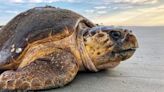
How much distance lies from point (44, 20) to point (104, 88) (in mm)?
1036

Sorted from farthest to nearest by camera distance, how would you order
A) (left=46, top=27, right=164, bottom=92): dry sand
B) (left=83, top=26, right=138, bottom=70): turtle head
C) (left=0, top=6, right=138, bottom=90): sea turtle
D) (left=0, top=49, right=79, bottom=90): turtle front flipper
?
(left=83, top=26, right=138, bottom=70): turtle head → (left=0, top=6, right=138, bottom=90): sea turtle → (left=46, top=27, right=164, bottom=92): dry sand → (left=0, top=49, right=79, bottom=90): turtle front flipper

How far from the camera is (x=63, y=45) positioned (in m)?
3.36

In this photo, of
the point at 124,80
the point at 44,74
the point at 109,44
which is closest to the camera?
the point at 44,74

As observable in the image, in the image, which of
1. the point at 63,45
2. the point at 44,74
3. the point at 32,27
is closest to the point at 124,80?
the point at 63,45

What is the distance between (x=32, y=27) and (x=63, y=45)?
0.39 meters

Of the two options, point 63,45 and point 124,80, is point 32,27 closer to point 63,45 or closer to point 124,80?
point 63,45

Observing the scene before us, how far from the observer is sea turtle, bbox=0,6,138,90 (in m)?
3.19

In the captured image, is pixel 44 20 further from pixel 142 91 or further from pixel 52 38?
pixel 142 91

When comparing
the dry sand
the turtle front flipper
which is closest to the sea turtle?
the turtle front flipper

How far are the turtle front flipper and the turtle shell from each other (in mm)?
312

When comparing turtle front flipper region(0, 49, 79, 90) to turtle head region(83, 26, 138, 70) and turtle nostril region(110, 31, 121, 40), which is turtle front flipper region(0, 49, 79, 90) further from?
turtle nostril region(110, 31, 121, 40)

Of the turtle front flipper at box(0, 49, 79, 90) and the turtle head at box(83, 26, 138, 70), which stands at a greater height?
the turtle head at box(83, 26, 138, 70)

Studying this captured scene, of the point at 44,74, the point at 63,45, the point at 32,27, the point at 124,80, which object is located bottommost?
the point at 124,80

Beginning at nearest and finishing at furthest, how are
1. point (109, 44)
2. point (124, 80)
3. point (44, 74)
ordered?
point (44, 74), point (124, 80), point (109, 44)
